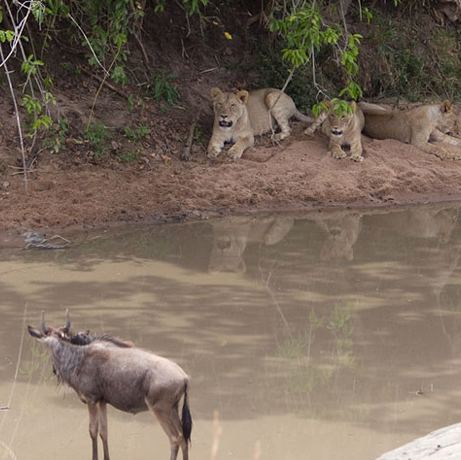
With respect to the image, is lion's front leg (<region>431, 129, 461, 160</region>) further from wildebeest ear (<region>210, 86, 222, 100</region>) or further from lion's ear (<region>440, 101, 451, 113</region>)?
wildebeest ear (<region>210, 86, 222, 100</region>)

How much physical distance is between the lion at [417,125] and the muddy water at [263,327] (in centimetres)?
228

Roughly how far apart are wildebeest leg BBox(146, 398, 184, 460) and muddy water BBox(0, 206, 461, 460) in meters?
0.37

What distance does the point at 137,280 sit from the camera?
28.2 feet

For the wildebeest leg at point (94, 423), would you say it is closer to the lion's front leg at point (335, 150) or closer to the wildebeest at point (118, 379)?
the wildebeest at point (118, 379)

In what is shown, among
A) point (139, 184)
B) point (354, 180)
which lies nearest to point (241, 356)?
point (139, 184)

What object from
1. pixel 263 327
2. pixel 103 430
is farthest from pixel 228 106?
pixel 103 430

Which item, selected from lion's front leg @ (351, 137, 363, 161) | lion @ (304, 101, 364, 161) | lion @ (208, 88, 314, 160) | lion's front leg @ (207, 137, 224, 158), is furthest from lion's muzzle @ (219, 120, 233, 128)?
lion's front leg @ (351, 137, 363, 161)

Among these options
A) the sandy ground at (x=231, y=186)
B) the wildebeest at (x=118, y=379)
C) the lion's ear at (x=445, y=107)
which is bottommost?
the sandy ground at (x=231, y=186)

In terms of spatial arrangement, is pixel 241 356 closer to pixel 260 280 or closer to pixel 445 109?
pixel 260 280

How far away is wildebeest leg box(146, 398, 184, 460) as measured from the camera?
4.86 metres

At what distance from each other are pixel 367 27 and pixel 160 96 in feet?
13.6

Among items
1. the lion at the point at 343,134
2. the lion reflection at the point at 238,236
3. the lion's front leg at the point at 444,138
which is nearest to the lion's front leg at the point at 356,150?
the lion at the point at 343,134

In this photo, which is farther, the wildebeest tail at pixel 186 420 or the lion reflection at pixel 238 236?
the lion reflection at pixel 238 236

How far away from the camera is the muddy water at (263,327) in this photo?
5.62 m
